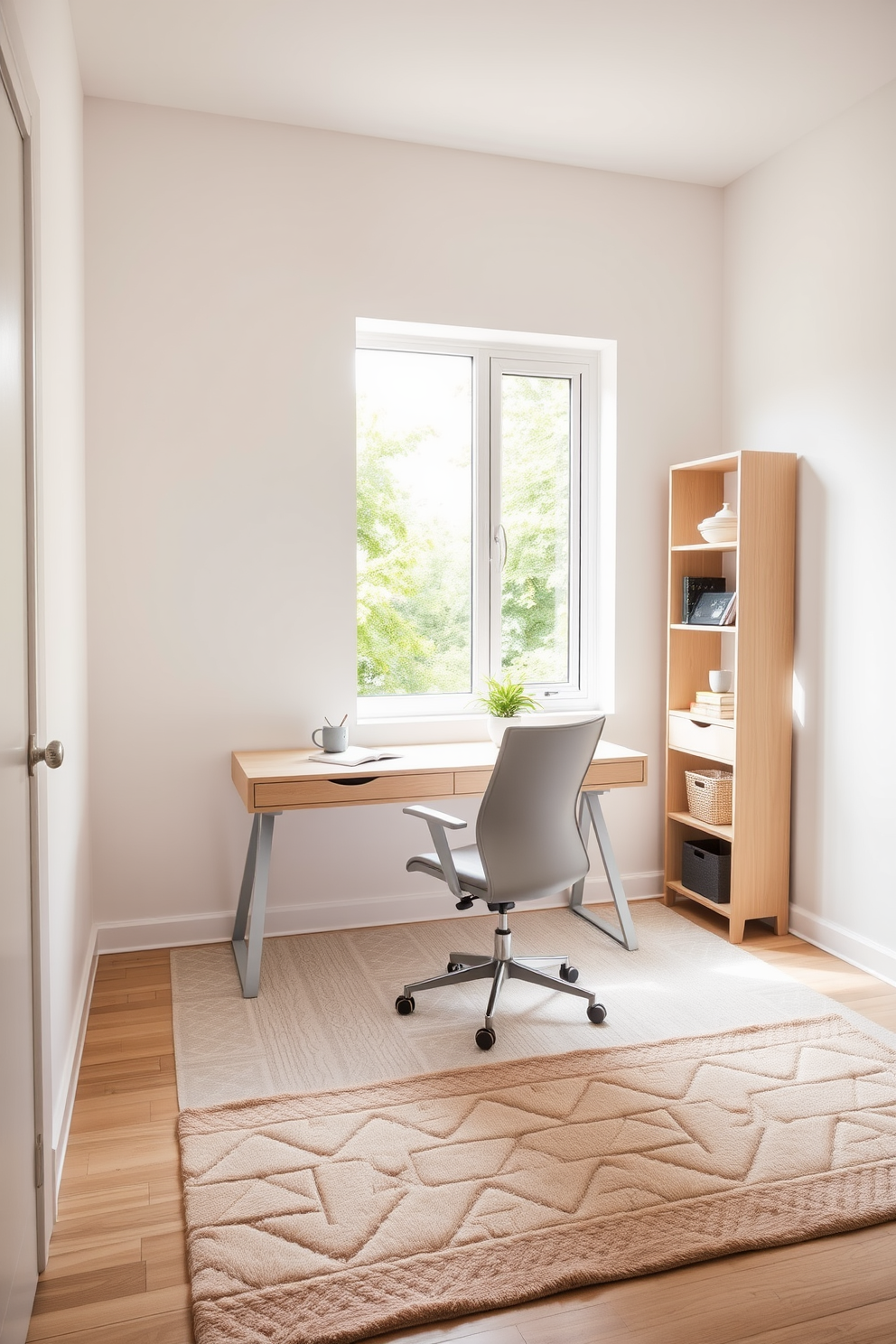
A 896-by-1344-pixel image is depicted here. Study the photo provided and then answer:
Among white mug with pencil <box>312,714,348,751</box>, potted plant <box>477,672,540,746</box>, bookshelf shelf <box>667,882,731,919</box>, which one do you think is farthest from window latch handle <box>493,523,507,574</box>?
bookshelf shelf <box>667,882,731,919</box>

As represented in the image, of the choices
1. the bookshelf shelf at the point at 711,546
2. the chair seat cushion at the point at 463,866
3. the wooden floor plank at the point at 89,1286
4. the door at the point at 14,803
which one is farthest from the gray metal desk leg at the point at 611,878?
the door at the point at 14,803

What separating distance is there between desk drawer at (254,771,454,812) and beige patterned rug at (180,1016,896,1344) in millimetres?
956

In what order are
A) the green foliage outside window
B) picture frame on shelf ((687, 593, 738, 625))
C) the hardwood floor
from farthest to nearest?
the green foliage outside window < picture frame on shelf ((687, 593, 738, 625)) < the hardwood floor

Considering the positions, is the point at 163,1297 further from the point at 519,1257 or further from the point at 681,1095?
the point at 681,1095

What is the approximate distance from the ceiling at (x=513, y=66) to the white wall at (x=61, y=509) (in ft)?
1.03

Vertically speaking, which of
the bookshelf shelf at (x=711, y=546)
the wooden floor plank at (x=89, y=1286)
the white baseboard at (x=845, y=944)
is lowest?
the wooden floor plank at (x=89, y=1286)

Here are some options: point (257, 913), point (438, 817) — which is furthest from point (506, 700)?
point (257, 913)

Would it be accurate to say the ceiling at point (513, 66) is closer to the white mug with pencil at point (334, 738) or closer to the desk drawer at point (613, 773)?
the white mug with pencil at point (334, 738)

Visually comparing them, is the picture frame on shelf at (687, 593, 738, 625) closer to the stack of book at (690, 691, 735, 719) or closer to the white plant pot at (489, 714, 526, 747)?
the stack of book at (690, 691, 735, 719)

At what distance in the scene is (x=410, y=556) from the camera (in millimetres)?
3990

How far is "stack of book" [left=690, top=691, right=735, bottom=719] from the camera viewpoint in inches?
147

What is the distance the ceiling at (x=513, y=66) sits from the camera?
2881mm

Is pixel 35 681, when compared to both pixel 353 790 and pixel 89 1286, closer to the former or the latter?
pixel 89 1286

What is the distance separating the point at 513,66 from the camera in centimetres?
317
